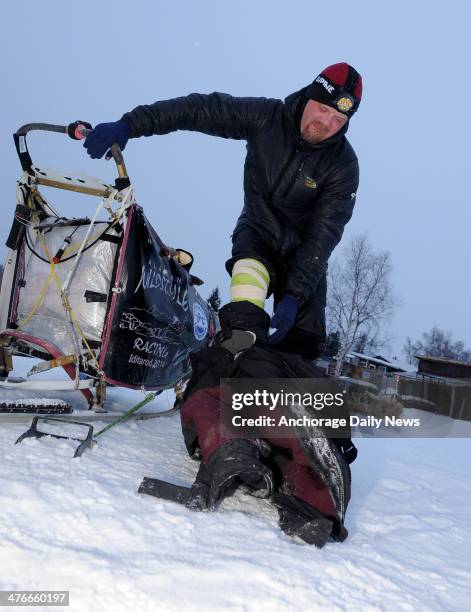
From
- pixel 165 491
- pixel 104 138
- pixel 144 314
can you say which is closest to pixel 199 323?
pixel 144 314

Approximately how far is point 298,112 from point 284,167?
0.92 feet

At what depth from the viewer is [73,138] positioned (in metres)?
2.66

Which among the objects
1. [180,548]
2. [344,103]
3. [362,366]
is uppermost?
[344,103]

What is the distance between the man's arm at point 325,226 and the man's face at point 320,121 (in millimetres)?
208

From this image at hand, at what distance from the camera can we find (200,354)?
221 centimetres

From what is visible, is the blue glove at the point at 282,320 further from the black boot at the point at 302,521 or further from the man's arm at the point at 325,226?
the black boot at the point at 302,521

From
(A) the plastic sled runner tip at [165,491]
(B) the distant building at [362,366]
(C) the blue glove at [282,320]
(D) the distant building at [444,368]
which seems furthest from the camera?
(B) the distant building at [362,366]

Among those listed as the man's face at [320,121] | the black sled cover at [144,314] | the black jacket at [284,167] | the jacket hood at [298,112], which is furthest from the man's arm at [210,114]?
the black sled cover at [144,314]

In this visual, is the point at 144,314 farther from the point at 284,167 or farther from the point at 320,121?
the point at 320,121

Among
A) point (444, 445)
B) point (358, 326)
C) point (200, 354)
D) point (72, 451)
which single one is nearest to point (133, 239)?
point (200, 354)

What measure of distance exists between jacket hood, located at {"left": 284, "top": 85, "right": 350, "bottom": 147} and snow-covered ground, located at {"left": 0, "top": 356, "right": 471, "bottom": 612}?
1.74 meters

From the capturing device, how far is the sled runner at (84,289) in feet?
8.80

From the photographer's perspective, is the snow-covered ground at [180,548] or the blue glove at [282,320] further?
the blue glove at [282,320]

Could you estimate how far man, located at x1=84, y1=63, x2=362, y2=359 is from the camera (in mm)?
2449
